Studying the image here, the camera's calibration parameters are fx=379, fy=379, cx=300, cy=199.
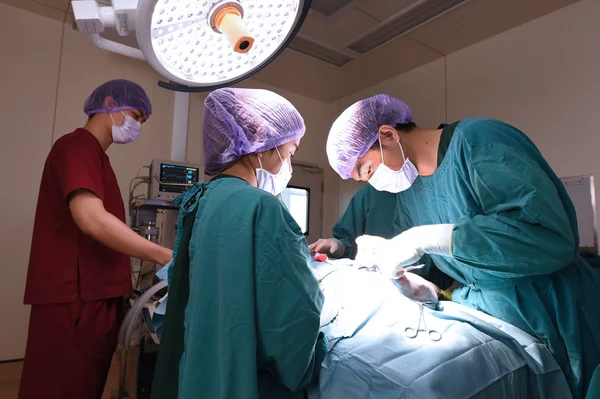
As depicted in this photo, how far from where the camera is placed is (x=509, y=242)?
901 millimetres

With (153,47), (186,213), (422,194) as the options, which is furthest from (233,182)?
(422,194)

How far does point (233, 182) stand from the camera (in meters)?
0.94

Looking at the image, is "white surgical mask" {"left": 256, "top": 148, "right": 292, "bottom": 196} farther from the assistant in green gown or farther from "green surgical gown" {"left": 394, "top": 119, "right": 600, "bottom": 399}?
the assistant in green gown

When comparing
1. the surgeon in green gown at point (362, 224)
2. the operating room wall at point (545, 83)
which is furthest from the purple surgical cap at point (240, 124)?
the operating room wall at point (545, 83)

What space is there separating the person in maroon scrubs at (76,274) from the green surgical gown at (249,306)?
0.64 m

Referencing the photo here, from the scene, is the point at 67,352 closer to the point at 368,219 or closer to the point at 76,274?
the point at 76,274

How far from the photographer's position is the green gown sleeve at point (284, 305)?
0.76 m

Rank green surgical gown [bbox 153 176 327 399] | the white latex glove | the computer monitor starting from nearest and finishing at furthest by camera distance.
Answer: green surgical gown [bbox 153 176 327 399] → the white latex glove → the computer monitor

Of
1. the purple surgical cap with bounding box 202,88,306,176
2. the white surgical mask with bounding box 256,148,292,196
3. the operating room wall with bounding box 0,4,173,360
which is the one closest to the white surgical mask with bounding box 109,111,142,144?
the purple surgical cap with bounding box 202,88,306,176

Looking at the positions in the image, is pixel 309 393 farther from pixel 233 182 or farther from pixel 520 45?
pixel 520 45

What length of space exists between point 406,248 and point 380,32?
2.24 m

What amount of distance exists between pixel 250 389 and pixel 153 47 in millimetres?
630

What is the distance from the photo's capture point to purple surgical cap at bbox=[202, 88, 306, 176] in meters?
1.05

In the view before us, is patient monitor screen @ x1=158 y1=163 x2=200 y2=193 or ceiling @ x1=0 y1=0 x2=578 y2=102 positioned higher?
ceiling @ x1=0 y1=0 x2=578 y2=102
